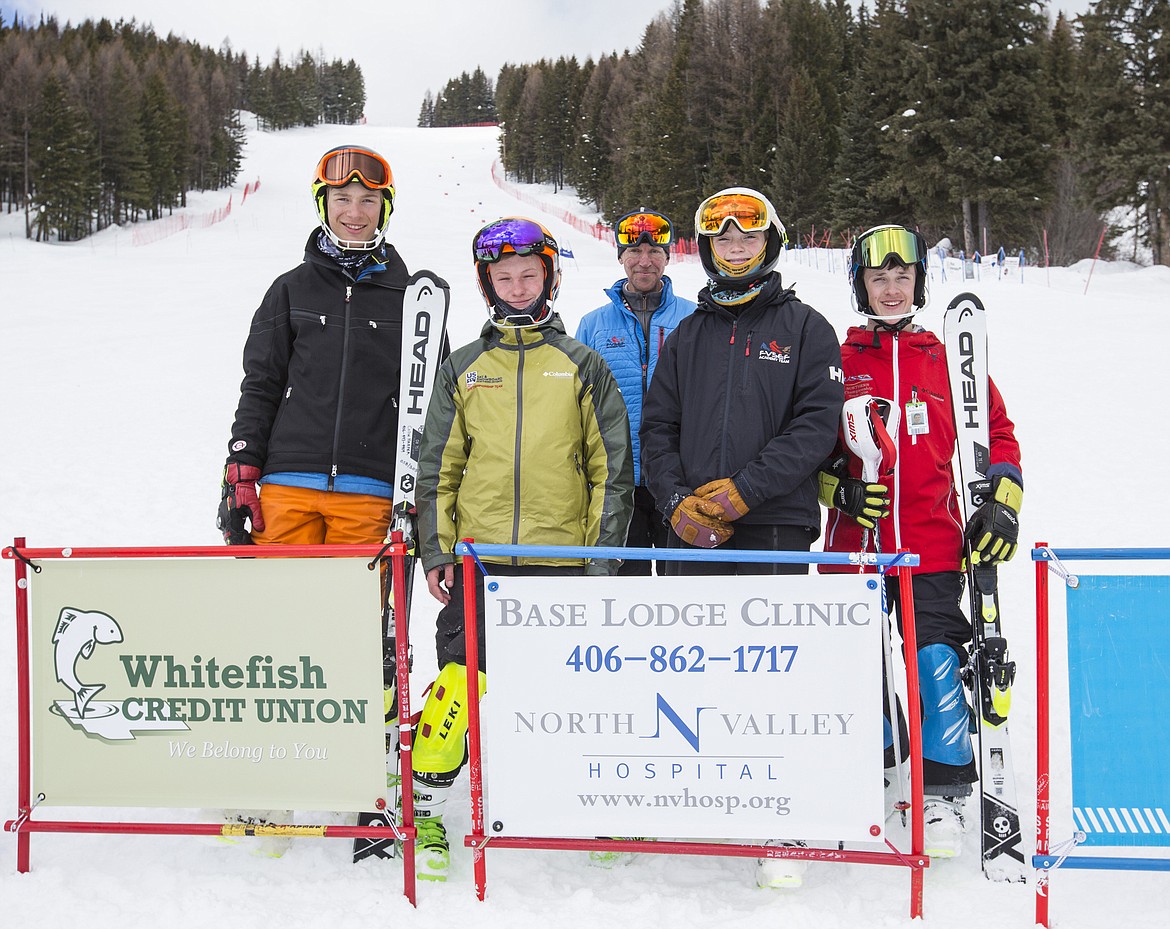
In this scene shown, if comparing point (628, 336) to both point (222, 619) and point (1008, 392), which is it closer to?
point (222, 619)

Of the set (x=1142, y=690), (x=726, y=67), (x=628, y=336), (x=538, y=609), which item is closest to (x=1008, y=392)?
(x=628, y=336)

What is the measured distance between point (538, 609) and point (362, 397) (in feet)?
3.97

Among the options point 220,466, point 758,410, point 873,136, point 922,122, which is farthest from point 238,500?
point 873,136

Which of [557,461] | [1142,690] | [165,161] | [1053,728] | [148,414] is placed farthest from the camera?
[165,161]

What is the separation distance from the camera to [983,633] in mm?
3139

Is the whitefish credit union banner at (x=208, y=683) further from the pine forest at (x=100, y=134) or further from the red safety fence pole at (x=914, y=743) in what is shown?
the pine forest at (x=100, y=134)

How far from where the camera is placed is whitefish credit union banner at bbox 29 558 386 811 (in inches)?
114

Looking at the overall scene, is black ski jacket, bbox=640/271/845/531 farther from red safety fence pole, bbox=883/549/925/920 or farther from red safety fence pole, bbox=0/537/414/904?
red safety fence pole, bbox=0/537/414/904

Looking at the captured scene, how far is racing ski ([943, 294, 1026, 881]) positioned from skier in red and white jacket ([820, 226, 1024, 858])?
7 cm

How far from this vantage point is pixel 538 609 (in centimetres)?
280

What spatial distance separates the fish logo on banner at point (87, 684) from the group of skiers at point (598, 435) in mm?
588

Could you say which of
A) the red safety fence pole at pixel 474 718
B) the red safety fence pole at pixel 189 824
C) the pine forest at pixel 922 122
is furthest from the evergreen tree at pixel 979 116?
the red safety fence pole at pixel 189 824

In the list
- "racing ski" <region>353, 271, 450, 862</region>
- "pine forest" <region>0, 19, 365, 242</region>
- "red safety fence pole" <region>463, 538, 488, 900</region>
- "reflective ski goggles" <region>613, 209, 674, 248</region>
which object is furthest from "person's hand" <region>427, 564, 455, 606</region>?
"pine forest" <region>0, 19, 365, 242</region>

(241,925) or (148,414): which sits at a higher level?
(148,414)
